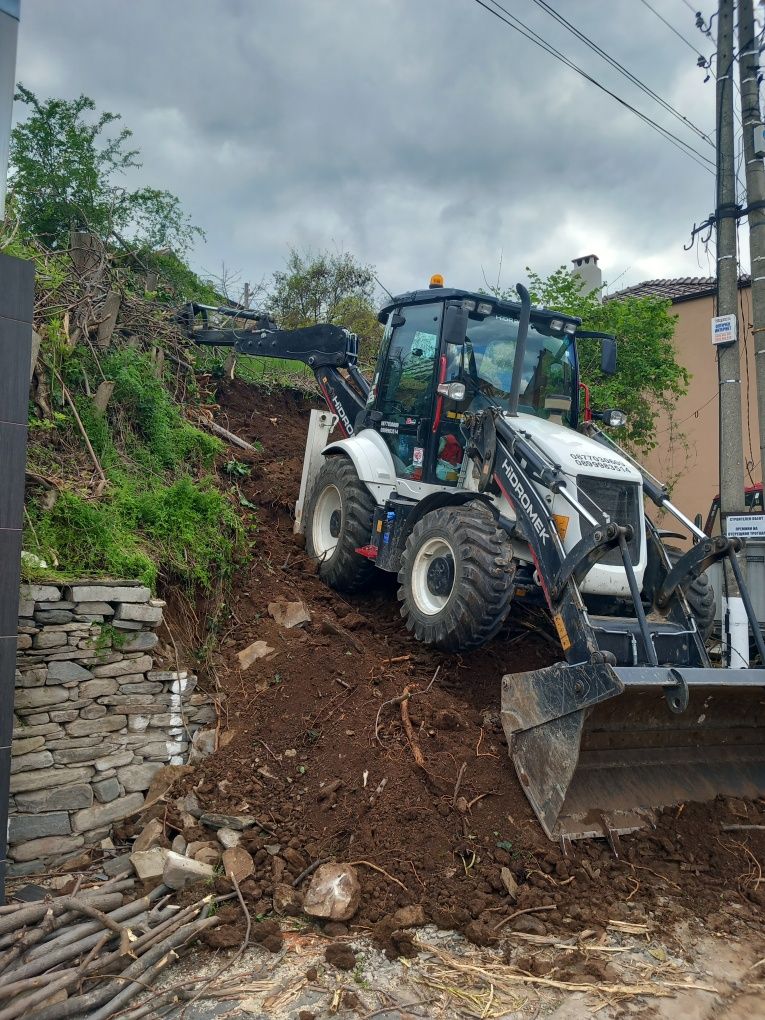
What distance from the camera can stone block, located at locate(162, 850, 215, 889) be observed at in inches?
189

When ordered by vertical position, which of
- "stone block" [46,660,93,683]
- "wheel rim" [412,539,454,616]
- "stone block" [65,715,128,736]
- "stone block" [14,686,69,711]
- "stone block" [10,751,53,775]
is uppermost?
"wheel rim" [412,539,454,616]

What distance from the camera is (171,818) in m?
5.49

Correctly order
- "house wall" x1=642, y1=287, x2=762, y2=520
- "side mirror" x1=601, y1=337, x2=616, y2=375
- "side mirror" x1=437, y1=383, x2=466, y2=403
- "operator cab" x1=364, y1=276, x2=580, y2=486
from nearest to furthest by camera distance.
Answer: "side mirror" x1=437, y1=383, x2=466, y2=403 < "operator cab" x1=364, y1=276, x2=580, y2=486 < "side mirror" x1=601, y1=337, x2=616, y2=375 < "house wall" x1=642, y1=287, x2=762, y2=520

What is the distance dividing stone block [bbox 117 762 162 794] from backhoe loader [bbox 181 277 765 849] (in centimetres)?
217

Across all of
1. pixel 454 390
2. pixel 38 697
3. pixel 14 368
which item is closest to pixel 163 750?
pixel 38 697

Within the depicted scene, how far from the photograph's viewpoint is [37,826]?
5.45 meters

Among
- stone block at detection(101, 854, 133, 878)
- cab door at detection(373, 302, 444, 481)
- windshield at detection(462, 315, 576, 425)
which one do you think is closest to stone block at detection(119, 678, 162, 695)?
stone block at detection(101, 854, 133, 878)

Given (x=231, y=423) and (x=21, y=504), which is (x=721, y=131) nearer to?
(x=231, y=423)

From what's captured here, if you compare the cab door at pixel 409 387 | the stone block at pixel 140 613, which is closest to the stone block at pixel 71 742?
the stone block at pixel 140 613

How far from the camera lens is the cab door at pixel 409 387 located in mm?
7246

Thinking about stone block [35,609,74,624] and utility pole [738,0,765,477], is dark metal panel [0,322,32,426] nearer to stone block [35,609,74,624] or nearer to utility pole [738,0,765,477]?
stone block [35,609,74,624]

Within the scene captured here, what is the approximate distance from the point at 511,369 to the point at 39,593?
4132 mm

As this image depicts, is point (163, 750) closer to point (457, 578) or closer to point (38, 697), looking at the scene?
point (38, 697)

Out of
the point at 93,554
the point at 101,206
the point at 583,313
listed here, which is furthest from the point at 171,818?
the point at 583,313
